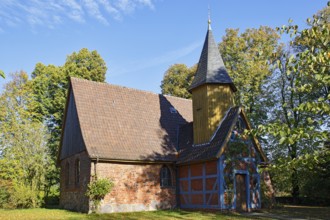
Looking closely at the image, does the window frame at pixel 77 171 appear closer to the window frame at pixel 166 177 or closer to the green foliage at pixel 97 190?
the green foliage at pixel 97 190

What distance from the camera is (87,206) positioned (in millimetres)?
17453

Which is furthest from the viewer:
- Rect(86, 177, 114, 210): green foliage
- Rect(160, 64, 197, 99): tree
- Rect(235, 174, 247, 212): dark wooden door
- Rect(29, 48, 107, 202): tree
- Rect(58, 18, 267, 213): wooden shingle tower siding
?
Rect(160, 64, 197, 99): tree

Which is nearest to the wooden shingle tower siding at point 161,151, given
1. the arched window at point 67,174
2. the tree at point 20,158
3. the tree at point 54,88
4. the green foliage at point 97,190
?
the arched window at point 67,174

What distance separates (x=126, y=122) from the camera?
2070 centimetres

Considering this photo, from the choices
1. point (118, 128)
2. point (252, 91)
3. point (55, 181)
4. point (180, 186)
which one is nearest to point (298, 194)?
point (252, 91)

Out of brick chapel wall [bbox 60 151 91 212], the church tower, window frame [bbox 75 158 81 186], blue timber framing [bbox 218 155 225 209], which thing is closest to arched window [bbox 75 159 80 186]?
window frame [bbox 75 158 81 186]

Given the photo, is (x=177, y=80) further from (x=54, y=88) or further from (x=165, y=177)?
(x=165, y=177)

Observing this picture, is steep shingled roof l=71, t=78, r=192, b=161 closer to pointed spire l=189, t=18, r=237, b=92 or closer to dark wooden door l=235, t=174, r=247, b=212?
pointed spire l=189, t=18, r=237, b=92

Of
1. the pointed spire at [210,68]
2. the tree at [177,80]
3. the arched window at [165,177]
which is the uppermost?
the tree at [177,80]

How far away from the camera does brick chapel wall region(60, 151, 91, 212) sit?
18.1m

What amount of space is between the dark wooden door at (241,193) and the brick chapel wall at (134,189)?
3.98 metres

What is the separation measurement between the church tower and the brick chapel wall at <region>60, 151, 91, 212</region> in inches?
266

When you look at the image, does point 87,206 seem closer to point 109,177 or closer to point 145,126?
point 109,177

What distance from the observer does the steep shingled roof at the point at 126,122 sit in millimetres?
18594
